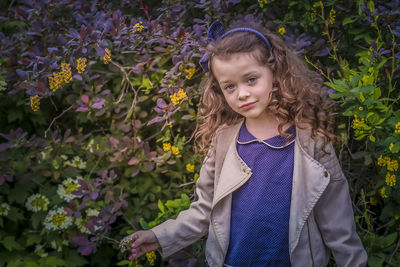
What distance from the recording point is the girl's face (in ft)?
4.85

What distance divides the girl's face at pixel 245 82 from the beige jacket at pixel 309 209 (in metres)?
0.18

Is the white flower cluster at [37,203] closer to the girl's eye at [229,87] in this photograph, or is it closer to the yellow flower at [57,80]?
the yellow flower at [57,80]

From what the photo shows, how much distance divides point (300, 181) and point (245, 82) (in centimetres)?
40

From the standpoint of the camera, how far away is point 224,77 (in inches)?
59.4

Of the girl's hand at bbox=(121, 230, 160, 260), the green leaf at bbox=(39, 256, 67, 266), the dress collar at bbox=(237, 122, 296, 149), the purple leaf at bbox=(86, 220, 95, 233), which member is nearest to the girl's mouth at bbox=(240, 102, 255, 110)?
the dress collar at bbox=(237, 122, 296, 149)

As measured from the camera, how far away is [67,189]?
7.92ft

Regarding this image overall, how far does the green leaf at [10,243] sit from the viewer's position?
2.31m

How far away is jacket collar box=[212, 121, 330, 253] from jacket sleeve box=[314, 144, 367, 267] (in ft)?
0.17

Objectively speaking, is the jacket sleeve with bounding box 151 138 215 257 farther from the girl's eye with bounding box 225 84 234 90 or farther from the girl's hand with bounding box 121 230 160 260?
the girl's eye with bounding box 225 84 234 90

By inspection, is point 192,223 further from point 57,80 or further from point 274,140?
point 57,80

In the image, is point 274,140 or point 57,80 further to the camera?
point 57,80

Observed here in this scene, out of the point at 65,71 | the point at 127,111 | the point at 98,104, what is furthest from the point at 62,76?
the point at 127,111

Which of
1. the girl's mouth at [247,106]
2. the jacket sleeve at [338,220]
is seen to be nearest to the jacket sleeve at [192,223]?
the girl's mouth at [247,106]

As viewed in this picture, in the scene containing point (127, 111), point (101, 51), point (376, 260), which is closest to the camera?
point (376, 260)
